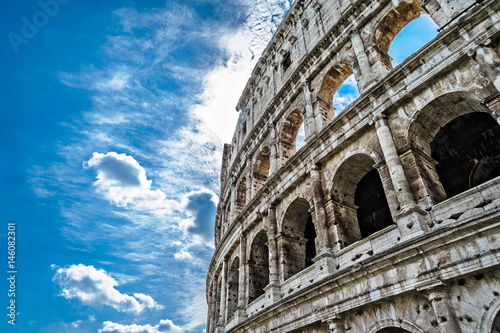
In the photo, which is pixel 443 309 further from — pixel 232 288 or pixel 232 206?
pixel 232 206

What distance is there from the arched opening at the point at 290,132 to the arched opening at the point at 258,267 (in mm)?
3917

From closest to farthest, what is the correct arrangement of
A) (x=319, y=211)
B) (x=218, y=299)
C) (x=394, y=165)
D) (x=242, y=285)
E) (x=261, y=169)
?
(x=394, y=165)
(x=319, y=211)
(x=242, y=285)
(x=261, y=169)
(x=218, y=299)

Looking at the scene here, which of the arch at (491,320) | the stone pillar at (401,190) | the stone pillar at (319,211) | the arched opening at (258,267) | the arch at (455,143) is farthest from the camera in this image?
the arched opening at (258,267)

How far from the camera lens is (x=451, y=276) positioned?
5641 millimetres

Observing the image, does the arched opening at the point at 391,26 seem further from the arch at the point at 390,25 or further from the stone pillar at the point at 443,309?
the stone pillar at the point at 443,309

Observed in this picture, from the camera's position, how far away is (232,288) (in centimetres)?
1434

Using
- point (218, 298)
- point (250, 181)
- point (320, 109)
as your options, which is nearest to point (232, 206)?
point (250, 181)

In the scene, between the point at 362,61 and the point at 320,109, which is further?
the point at 320,109

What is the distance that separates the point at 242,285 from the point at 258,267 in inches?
37.9

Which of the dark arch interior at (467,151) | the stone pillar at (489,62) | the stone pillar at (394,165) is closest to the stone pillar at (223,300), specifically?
the stone pillar at (394,165)

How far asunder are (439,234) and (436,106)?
3673mm

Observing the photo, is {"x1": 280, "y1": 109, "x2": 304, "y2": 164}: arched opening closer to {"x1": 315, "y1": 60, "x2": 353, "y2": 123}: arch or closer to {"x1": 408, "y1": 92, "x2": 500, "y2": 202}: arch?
{"x1": 315, "y1": 60, "x2": 353, "y2": 123}: arch

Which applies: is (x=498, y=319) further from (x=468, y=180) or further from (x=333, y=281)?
(x=468, y=180)

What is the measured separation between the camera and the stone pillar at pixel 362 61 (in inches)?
395
